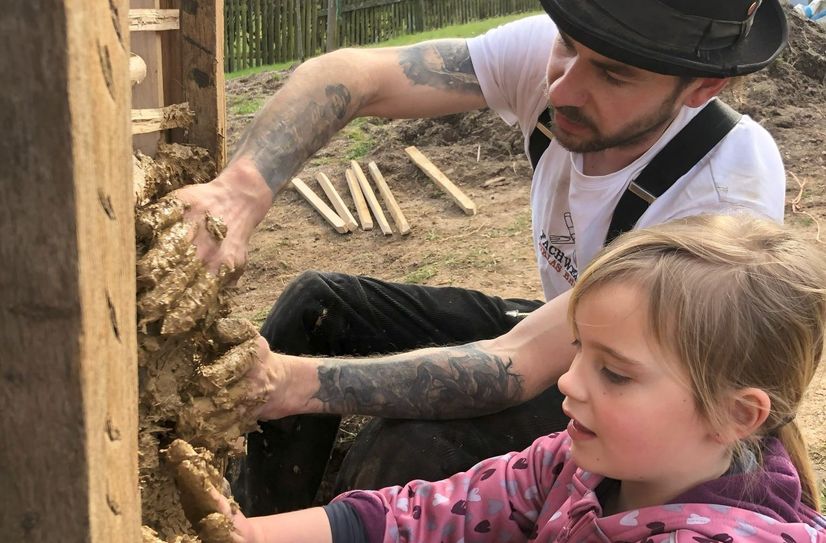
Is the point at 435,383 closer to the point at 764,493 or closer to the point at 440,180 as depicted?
the point at 764,493

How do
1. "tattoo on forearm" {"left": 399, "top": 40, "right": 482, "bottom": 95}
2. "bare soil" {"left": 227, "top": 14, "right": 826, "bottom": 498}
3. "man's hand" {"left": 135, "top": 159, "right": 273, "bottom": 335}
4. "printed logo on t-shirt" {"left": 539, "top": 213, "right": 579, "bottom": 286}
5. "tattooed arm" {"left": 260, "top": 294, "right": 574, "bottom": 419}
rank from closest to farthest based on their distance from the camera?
"man's hand" {"left": 135, "top": 159, "right": 273, "bottom": 335}, "tattooed arm" {"left": 260, "top": 294, "right": 574, "bottom": 419}, "printed logo on t-shirt" {"left": 539, "top": 213, "right": 579, "bottom": 286}, "tattoo on forearm" {"left": 399, "top": 40, "right": 482, "bottom": 95}, "bare soil" {"left": 227, "top": 14, "right": 826, "bottom": 498}

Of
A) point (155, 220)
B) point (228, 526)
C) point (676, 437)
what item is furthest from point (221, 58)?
point (676, 437)

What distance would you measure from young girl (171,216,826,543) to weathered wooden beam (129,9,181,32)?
43.9 inches

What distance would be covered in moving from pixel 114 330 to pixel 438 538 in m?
1.29

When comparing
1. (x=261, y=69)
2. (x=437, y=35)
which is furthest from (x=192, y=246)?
(x=437, y=35)

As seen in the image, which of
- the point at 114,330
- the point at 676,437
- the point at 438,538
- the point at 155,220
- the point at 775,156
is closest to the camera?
the point at 114,330

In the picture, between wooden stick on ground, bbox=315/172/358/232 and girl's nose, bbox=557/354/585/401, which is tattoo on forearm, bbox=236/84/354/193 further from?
wooden stick on ground, bbox=315/172/358/232

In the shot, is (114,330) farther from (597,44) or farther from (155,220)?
(597,44)

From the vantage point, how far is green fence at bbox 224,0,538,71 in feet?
55.9

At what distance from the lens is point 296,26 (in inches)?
690

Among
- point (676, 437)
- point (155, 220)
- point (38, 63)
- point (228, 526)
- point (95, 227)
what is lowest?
point (228, 526)

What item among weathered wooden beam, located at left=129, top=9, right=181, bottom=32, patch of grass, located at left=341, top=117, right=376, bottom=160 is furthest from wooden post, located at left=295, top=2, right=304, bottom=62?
weathered wooden beam, located at left=129, top=9, right=181, bottom=32

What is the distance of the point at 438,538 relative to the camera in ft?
6.81

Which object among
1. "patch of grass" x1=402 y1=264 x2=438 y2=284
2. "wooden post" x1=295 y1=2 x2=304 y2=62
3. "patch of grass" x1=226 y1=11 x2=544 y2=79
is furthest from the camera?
"wooden post" x1=295 y1=2 x2=304 y2=62
